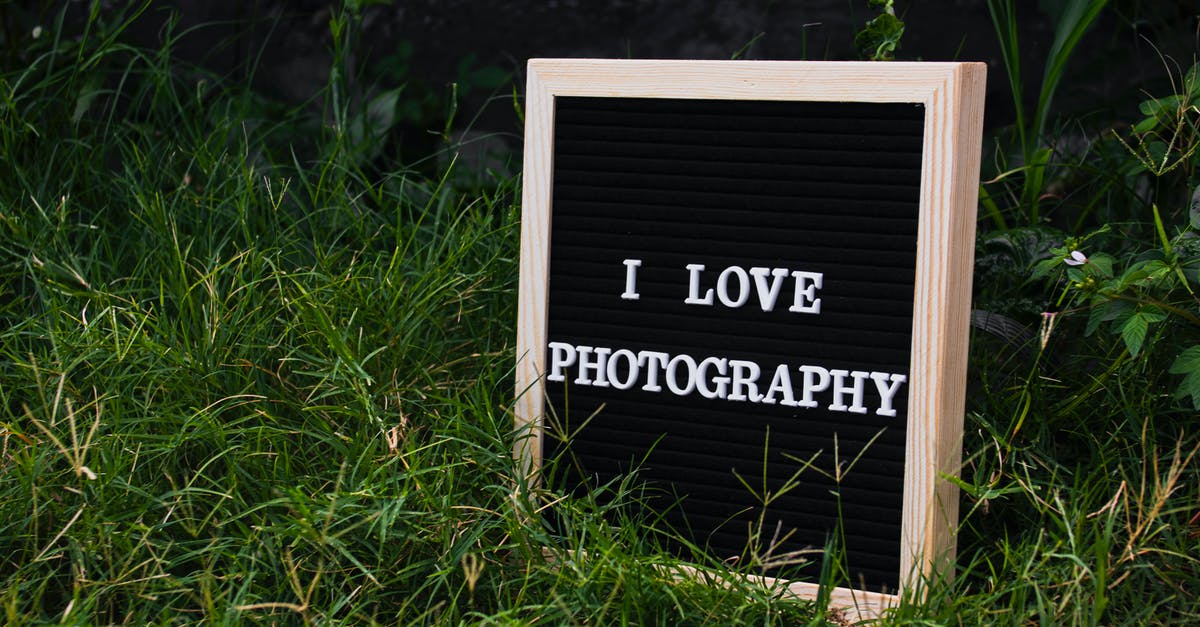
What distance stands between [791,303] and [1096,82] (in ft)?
3.69

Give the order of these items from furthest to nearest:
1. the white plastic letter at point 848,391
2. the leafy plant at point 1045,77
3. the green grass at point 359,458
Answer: the leafy plant at point 1045,77 < the white plastic letter at point 848,391 < the green grass at point 359,458

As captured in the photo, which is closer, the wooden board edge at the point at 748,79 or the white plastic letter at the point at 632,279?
the wooden board edge at the point at 748,79

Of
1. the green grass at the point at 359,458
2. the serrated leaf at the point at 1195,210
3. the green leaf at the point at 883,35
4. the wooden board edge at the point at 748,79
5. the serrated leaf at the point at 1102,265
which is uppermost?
the green leaf at the point at 883,35

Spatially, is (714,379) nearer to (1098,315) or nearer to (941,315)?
(941,315)

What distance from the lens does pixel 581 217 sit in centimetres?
156

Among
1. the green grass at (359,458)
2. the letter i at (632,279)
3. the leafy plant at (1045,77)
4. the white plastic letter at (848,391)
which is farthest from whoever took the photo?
the leafy plant at (1045,77)

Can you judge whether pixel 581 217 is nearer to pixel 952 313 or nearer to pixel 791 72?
pixel 791 72

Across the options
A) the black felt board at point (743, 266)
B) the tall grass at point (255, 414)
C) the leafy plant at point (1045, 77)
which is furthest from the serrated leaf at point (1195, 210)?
the tall grass at point (255, 414)

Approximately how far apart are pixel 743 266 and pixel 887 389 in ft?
0.77

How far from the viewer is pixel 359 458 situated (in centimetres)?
145

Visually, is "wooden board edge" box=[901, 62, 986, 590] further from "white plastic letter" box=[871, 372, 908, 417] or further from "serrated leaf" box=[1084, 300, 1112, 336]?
"serrated leaf" box=[1084, 300, 1112, 336]

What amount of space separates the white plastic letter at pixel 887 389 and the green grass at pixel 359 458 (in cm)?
14

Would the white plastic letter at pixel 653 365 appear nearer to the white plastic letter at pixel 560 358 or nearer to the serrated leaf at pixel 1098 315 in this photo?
the white plastic letter at pixel 560 358

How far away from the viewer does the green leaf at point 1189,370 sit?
1.40m
